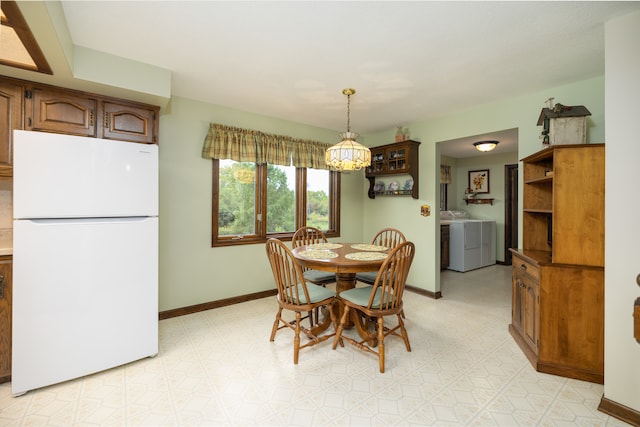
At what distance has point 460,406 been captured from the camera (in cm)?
173

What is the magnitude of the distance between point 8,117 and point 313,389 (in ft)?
9.19

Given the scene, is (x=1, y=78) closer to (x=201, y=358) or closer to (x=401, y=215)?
(x=201, y=358)

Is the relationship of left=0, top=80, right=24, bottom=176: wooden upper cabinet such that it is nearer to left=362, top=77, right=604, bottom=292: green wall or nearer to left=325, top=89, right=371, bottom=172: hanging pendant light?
left=325, top=89, right=371, bottom=172: hanging pendant light

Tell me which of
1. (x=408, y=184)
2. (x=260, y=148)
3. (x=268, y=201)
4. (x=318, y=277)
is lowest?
(x=318, y=277)

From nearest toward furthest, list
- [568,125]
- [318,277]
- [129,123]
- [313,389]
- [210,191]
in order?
[313,389] < [568,125] < [129,123] < [318,277] < [210,191]

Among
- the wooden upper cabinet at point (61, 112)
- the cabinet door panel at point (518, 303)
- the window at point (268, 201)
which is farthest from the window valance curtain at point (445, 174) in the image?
the wooden upper cabinet at point (61, 112)

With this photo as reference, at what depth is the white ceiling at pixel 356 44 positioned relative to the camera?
5.57 ft

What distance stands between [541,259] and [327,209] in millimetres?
2868

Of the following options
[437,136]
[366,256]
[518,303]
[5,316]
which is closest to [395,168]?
[437,136]

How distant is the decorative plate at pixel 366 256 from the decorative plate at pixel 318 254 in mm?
149

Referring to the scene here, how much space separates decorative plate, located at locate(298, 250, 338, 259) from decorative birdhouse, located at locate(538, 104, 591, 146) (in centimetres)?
203

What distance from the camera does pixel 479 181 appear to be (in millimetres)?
6297

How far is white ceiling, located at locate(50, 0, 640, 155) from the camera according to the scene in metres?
1.70

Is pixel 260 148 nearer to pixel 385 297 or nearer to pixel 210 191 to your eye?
pixel 210 191
